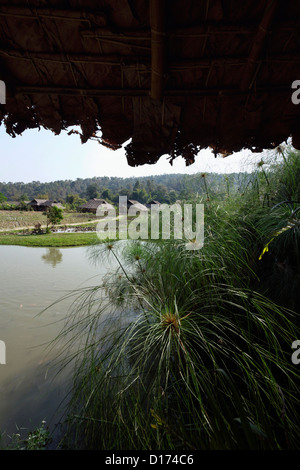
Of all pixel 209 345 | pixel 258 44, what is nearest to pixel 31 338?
pixel 209 345

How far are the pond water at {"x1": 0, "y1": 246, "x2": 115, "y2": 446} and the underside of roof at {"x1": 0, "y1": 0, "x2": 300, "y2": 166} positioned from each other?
1.40m

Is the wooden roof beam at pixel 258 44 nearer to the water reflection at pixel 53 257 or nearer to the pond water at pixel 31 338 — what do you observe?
the pond water at pixel 31 338

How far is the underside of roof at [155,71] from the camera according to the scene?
645mm

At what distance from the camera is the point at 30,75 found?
2.58ft

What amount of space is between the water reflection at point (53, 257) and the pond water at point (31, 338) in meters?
0.37

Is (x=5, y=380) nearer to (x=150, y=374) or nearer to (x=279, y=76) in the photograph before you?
(x=150, y=374)

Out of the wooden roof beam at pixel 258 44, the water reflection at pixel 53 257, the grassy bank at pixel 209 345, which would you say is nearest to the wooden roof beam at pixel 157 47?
the wooden roof beam at pixel 258 44

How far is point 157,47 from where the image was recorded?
66 centimetres

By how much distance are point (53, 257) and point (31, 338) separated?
388cm

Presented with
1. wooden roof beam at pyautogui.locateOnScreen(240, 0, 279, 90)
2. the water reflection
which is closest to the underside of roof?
wooden roof beam at pyautogui.locateOnScreen(240, 0, 279, 90)

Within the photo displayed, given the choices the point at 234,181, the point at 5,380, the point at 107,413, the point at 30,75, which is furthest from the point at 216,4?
the point at 5,380
